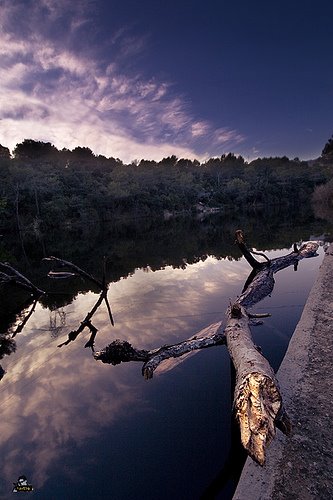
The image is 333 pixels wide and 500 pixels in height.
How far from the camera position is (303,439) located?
314 centimetres

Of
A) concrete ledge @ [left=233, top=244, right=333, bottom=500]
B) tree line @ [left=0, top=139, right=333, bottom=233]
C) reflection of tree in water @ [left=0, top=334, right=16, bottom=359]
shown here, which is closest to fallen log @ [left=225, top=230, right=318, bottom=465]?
concrete ledge @ [left=233, top=244, right=333, bottom=500]

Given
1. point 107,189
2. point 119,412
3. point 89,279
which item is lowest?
point 119,412

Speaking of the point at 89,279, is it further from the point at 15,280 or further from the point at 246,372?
the point at 246,372

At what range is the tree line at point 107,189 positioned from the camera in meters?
44.2

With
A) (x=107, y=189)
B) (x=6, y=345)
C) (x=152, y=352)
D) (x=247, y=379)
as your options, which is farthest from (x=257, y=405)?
(x=107, y=189)

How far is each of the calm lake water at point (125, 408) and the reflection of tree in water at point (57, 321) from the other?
5cm

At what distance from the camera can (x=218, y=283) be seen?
11625 mm

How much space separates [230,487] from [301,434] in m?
0.98

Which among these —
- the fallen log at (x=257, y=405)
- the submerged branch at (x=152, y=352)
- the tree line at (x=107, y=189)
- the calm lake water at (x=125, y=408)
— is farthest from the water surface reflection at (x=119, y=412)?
the tree line at (x=107, y=189)

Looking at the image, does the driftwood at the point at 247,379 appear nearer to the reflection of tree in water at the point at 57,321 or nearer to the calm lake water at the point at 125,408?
the calm lake water at the point at 125,408

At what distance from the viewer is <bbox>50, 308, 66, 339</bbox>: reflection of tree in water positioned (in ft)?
25.8

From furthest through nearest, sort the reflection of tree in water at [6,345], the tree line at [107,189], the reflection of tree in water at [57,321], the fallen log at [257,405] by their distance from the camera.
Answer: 1. the tree line at [107,189]
2. the reflection of tree in water at [57,321]
3. the reflection of tree in water at [6,345]
4. the fallen log at [257,405]

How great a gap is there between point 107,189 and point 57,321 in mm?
52467

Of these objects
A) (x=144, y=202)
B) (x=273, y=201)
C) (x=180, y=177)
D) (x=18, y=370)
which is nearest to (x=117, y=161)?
(x=180, y=177)
